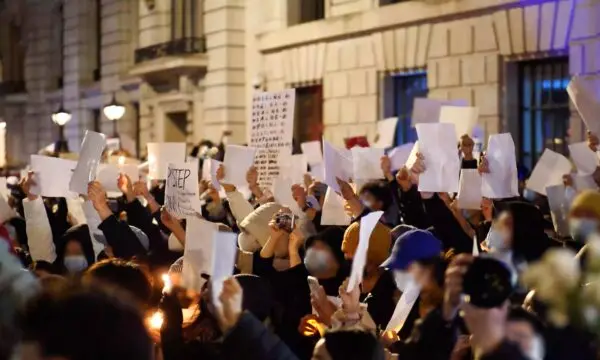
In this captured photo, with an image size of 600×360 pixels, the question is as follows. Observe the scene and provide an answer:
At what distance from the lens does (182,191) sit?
809 cm

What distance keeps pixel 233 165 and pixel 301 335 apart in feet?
13.7

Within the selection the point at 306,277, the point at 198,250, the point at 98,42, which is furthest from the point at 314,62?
the point at 198,250

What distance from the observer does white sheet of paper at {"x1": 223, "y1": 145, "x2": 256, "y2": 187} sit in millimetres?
9148

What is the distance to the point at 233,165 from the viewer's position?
922cm

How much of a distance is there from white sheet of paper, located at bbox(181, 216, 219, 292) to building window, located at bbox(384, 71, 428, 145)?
1209 cm

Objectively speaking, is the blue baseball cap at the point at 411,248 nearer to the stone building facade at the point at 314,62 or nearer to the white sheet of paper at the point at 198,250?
the white sheet of paper at the point at 198,250

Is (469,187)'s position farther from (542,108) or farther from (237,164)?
(542,108)

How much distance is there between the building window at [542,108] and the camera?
14883 millimetres

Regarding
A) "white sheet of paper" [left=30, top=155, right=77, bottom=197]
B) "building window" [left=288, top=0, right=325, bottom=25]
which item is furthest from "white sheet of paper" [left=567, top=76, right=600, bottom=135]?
"building window" [left=288, top=0, right=325, bottom=25]

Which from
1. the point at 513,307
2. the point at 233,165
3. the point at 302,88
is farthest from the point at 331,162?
the point at 302,88

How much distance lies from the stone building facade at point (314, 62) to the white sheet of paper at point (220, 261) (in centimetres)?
1098

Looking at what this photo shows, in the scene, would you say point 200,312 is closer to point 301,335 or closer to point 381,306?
point 301,335

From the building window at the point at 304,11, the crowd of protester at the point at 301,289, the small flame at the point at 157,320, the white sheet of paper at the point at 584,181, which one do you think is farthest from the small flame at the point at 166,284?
the building window at the point at 304,11

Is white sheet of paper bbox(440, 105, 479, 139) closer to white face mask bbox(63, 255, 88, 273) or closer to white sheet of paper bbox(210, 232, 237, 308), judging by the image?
white face mask bbox(63, 255, 88, 273)
